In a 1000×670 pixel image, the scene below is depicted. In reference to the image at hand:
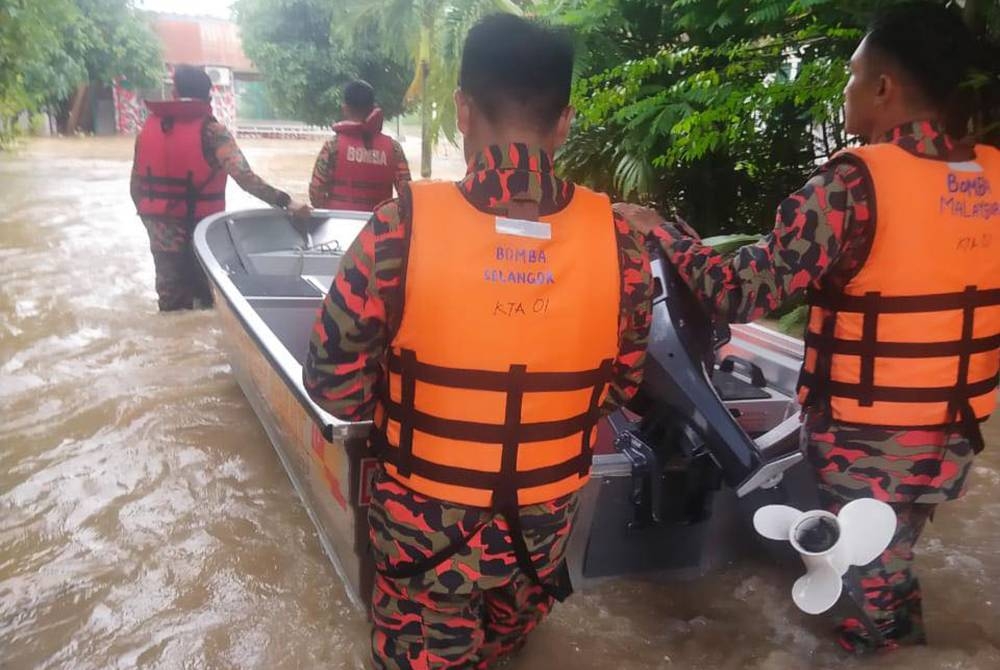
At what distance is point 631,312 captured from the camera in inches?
60.9

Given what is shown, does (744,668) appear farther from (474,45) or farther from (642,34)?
(642,34)

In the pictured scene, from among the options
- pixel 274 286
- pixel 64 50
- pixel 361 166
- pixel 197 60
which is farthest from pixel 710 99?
pixel 197 60

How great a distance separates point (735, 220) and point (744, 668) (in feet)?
13.1

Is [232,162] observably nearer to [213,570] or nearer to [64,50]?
[213,570]

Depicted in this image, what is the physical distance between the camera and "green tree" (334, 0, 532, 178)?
10.9 m

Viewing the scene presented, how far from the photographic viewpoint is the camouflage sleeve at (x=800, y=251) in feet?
5.35

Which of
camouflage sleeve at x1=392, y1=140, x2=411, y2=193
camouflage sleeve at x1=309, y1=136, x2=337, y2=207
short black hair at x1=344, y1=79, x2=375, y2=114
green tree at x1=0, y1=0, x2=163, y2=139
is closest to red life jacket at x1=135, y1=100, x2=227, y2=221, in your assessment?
camouflage sleeve at x1=309, y1=136, x2=337, y2=207

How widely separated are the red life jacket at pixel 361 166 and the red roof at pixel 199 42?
26068 mm

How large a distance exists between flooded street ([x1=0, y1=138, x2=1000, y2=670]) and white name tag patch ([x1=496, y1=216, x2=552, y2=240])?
135cm

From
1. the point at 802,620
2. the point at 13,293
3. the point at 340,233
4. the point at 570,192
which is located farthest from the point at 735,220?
the point at 13,293

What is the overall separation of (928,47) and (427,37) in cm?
1190

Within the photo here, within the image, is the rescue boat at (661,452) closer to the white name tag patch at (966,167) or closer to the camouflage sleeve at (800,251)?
the camouflage sleeve at (800,251)

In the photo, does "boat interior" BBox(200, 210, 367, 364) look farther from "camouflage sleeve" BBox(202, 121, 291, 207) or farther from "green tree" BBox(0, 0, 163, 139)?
"green tree" BBox(0, 0, 163, 139)

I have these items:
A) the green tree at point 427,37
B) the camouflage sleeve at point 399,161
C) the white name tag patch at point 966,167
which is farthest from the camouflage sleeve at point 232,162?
the green tree at point 427,37
